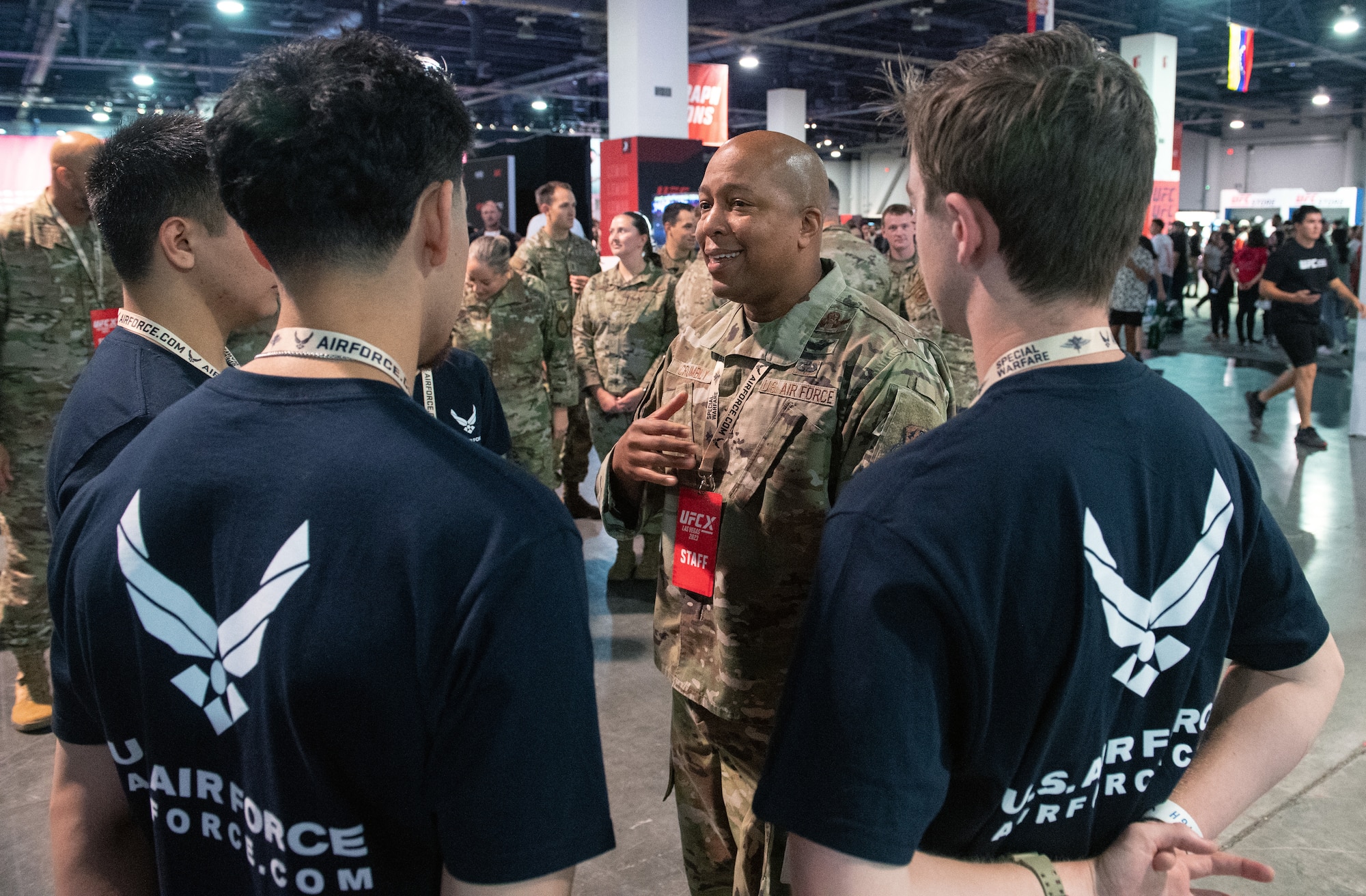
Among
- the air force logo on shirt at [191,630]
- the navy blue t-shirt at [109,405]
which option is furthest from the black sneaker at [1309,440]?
the air force logo on shirt at [191,630]

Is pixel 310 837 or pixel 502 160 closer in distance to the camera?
pixel 310 837

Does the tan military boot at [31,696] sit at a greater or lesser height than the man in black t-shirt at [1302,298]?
lesser

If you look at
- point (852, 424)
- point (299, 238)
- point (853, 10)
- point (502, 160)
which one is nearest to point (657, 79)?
point (502, 160)

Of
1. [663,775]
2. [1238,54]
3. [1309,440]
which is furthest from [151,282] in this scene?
[1238,54]

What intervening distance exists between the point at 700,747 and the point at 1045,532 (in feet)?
3.92

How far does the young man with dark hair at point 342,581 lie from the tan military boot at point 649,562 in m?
3.86

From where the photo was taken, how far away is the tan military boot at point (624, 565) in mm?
4777

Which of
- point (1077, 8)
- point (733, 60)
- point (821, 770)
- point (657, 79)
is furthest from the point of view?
point (733, 60)

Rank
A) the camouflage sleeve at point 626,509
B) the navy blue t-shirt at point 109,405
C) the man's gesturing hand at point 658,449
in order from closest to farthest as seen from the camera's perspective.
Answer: the navy blue t-shirt at point 109,405 → the man's gesturing hand at point 658,449 → the camouflage sleeve at point 626,509

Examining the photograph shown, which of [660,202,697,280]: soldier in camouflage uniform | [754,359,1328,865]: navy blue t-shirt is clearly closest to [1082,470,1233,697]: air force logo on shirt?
[754,359,1328,865]: navy blue t-shirt

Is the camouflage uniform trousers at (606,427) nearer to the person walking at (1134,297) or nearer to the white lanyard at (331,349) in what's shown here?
the white lanyard at (331,349)

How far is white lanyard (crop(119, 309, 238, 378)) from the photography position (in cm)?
162

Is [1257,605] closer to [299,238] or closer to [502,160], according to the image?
[299,238]

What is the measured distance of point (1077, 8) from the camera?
47.9ft
